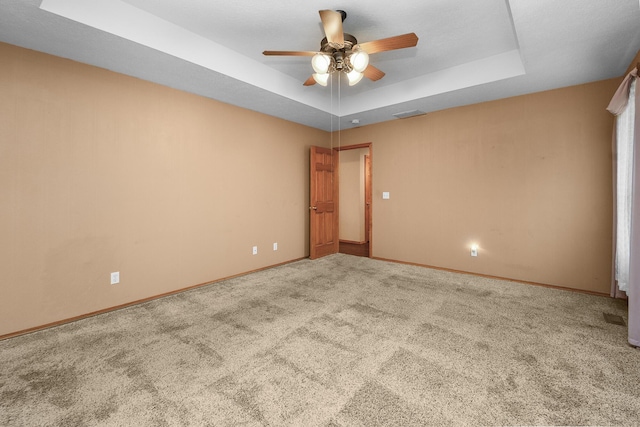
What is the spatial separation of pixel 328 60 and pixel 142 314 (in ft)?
10.1

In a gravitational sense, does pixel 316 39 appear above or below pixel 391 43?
above

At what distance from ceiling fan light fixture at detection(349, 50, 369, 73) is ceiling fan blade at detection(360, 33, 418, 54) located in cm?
4

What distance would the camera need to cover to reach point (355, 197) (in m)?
7.05

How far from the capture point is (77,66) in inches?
107

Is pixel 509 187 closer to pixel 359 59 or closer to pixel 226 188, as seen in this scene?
pixel 359 59

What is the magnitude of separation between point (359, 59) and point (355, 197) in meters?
4.85

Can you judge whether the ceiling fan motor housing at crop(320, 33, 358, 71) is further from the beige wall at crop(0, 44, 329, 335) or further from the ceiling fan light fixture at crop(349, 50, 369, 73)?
the beige wall at crop(0, 44, 329, 335)

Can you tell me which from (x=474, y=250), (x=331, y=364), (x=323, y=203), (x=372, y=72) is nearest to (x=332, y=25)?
(x=372, y=72)

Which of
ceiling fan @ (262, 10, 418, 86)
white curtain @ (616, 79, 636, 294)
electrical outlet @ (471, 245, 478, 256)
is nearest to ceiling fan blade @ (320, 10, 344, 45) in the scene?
ceiling fan @ (262, 10, 418, 86)

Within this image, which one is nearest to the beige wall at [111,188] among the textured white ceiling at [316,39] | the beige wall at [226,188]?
the beige wall at [226,188]

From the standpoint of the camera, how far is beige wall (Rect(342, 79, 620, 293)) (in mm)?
3326

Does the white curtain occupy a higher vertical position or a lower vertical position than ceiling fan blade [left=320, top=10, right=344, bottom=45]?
lower

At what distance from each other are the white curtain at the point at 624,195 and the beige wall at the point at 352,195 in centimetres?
454

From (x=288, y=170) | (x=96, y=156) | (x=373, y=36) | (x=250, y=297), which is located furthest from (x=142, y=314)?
(x=373, y=36)
